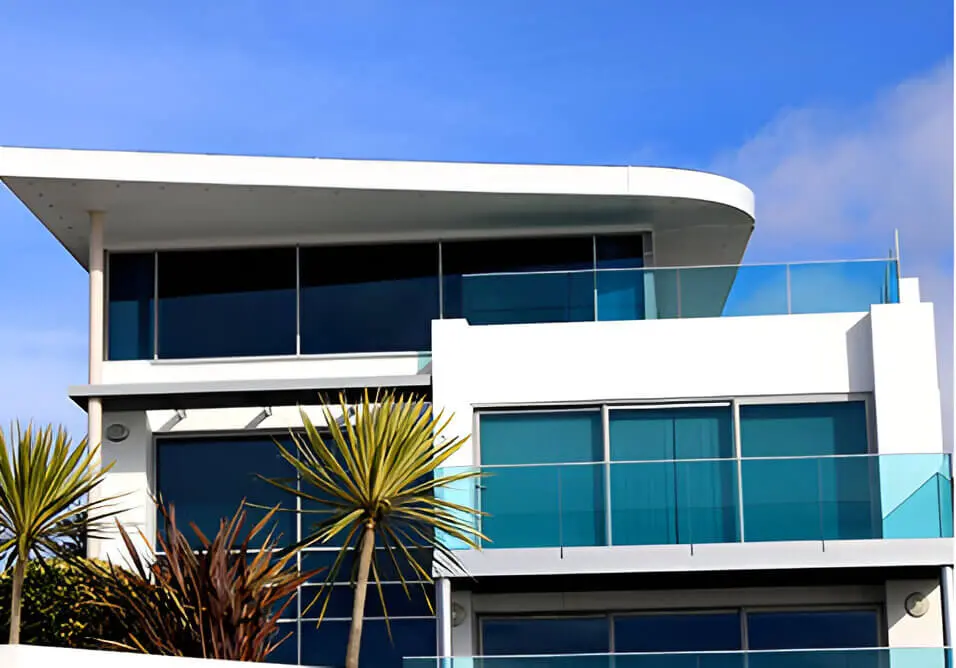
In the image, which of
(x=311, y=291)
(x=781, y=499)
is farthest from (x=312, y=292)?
(x=781, y=499)

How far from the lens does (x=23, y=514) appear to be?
16.8 metres

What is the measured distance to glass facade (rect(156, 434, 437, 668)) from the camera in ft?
64.7

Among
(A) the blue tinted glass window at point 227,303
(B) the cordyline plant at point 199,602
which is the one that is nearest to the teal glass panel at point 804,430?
(B) the cordyline plant at point 199,602

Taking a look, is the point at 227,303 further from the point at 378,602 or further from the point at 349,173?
the point at 378,602

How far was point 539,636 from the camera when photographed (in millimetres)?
18812

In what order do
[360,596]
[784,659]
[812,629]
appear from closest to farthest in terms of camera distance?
[784,659] → [360,596] → [812,629]

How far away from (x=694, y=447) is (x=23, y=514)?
703cm

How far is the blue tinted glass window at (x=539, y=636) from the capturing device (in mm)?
18750

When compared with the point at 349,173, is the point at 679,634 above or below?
below

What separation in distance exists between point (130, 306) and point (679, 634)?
783cm

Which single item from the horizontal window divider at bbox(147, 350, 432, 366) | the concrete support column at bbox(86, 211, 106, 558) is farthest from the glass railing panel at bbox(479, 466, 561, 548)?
the concrete support column at bbox(86, 211, 106, 558)

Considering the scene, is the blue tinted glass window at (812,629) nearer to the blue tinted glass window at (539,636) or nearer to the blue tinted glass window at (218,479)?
the blue tinted glass window at (539,636)

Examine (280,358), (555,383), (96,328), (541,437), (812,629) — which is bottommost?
(812,629)

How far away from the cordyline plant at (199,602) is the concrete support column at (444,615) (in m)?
1.81
